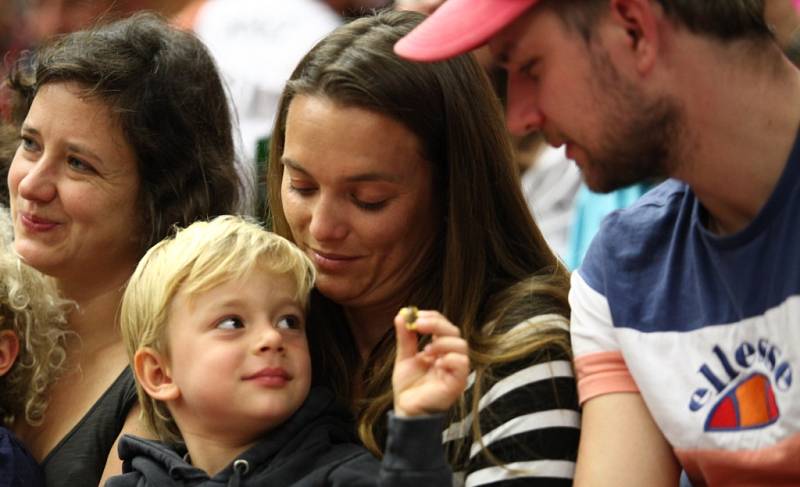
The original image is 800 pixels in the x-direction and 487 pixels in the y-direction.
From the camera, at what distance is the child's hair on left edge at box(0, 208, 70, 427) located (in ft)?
A: 8.86

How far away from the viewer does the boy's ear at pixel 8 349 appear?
2695 millimetres

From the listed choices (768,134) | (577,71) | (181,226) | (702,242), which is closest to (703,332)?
(702,242)

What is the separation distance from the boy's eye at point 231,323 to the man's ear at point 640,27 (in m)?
0.77

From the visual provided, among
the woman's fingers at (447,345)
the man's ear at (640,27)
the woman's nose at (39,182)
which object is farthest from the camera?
the woman's nose at (39,182)

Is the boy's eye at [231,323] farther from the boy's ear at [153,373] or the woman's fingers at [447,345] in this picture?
the woman's fingers at [447,345]

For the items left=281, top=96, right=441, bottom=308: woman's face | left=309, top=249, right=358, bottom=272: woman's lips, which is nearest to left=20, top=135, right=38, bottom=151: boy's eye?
A: left=281, top=96, right=441, bottom=308: woman's face

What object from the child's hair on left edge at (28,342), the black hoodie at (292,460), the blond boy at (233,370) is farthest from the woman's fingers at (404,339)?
the child's hair on left edge at (28,342)

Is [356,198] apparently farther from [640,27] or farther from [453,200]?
[640,27]

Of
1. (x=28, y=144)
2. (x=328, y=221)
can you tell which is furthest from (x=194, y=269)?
(x=28, y=144)

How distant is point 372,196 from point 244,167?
0.77m

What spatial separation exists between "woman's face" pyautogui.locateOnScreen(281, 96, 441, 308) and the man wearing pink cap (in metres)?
0.35

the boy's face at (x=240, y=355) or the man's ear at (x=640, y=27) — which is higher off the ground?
the man's ear at (x=640, y=27)

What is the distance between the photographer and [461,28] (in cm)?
188

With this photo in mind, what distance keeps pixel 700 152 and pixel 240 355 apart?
0.78m
